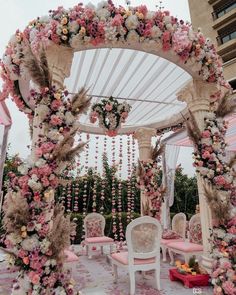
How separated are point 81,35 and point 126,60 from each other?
58.5 inches

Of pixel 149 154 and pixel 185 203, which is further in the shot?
pixel 185 203

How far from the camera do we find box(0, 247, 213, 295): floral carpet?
3.40 meters

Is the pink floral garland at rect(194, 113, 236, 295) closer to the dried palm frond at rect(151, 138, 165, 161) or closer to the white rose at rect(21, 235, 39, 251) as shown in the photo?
the white rose at rect(21, 235, 39, 251)

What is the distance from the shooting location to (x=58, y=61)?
290 centimetres

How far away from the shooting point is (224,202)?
9.23 ft

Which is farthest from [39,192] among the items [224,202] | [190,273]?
[190,273]

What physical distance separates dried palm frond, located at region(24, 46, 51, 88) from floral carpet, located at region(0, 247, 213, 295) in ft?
7.39

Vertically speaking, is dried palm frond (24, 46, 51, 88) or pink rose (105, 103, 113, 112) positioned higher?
pink rose (105, 103, 113, 112)

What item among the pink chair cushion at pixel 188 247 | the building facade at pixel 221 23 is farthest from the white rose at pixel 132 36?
the building facade at pixel 221 23

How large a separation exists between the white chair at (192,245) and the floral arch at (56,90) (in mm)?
1078

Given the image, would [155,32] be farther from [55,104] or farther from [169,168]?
[169,168]

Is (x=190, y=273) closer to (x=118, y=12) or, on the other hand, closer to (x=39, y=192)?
(x=39, y=192)

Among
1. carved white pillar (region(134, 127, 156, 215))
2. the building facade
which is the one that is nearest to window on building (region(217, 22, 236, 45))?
the building facade

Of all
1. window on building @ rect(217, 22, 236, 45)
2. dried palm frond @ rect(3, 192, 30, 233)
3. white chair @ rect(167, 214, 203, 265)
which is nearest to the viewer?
dried palm frond @ rect(3, 192, 30, 233)
